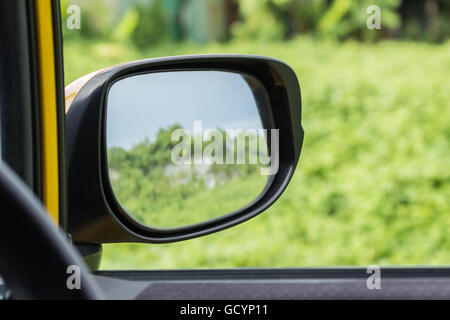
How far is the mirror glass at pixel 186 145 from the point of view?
114 cm

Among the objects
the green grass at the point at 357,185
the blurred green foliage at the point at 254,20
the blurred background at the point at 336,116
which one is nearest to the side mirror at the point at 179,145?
the blurred background at the point at 336,116

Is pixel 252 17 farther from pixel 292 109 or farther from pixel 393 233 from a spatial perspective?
pixel 292 109

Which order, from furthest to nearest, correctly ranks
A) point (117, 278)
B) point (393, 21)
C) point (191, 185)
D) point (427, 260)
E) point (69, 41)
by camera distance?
point (393, 21), point (69, 41), point (427, 260), point (117, 278), point (191, 185)

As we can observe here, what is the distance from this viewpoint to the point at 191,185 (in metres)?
1.24

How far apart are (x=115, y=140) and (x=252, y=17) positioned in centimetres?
632

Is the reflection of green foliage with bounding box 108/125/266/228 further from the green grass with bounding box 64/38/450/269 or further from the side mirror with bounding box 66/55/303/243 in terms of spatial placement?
the green grass with bounding box 64/38/450/269

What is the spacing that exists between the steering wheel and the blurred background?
2.67 m

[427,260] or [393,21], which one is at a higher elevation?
[393,21]

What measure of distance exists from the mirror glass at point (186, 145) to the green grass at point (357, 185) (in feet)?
8.05

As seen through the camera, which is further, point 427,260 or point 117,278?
point 427,260

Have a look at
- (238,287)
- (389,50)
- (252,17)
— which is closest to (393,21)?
(389,50)

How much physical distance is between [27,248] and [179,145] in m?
0.75

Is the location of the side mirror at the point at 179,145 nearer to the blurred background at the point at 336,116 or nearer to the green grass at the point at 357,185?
the blurred background at the point at 336,116

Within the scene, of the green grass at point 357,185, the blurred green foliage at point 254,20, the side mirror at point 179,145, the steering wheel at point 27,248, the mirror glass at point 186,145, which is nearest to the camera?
the steering wheel at point 27,248
